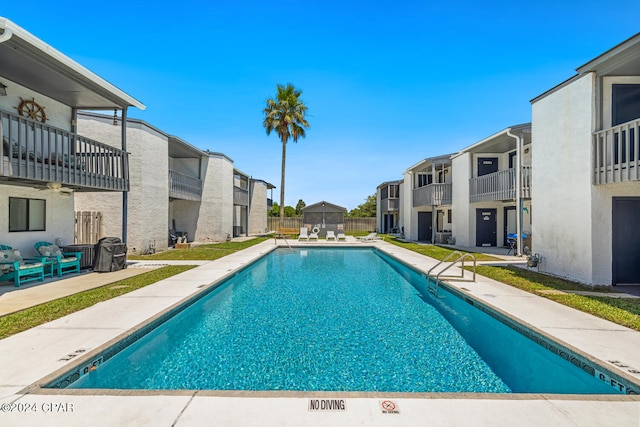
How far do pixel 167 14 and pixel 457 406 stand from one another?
Result: 50.3 ft

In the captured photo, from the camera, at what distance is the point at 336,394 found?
9.86 feet

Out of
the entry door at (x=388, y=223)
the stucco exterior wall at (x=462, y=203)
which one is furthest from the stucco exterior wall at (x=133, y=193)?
the entry door at (x=388, y=223)

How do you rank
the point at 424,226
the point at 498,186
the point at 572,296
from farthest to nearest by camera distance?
1. the point at 424,226
2. the point at 498,186
3. the point at 572,296

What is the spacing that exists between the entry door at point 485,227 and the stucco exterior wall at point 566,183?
7.33 m

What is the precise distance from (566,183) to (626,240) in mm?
1901

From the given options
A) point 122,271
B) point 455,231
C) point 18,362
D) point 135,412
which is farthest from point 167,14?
point 455,231

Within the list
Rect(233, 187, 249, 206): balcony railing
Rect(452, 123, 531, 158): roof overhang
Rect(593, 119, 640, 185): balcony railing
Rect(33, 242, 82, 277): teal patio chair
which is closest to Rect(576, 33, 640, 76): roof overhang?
Rect(593, 119, 640, 185): balcony railing

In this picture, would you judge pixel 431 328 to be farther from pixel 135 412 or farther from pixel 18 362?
pixel 18 362

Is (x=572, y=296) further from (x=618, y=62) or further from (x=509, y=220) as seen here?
(x=509, y=220)

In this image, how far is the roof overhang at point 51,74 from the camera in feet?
19.8

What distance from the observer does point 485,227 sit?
17219mm

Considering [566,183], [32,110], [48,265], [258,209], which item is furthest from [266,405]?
[258,209]

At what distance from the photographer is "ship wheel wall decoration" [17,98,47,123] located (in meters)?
8.48

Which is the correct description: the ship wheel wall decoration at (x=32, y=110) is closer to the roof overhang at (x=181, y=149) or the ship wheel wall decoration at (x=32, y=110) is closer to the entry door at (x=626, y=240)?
the roof overhang at (x=181, y=149)
